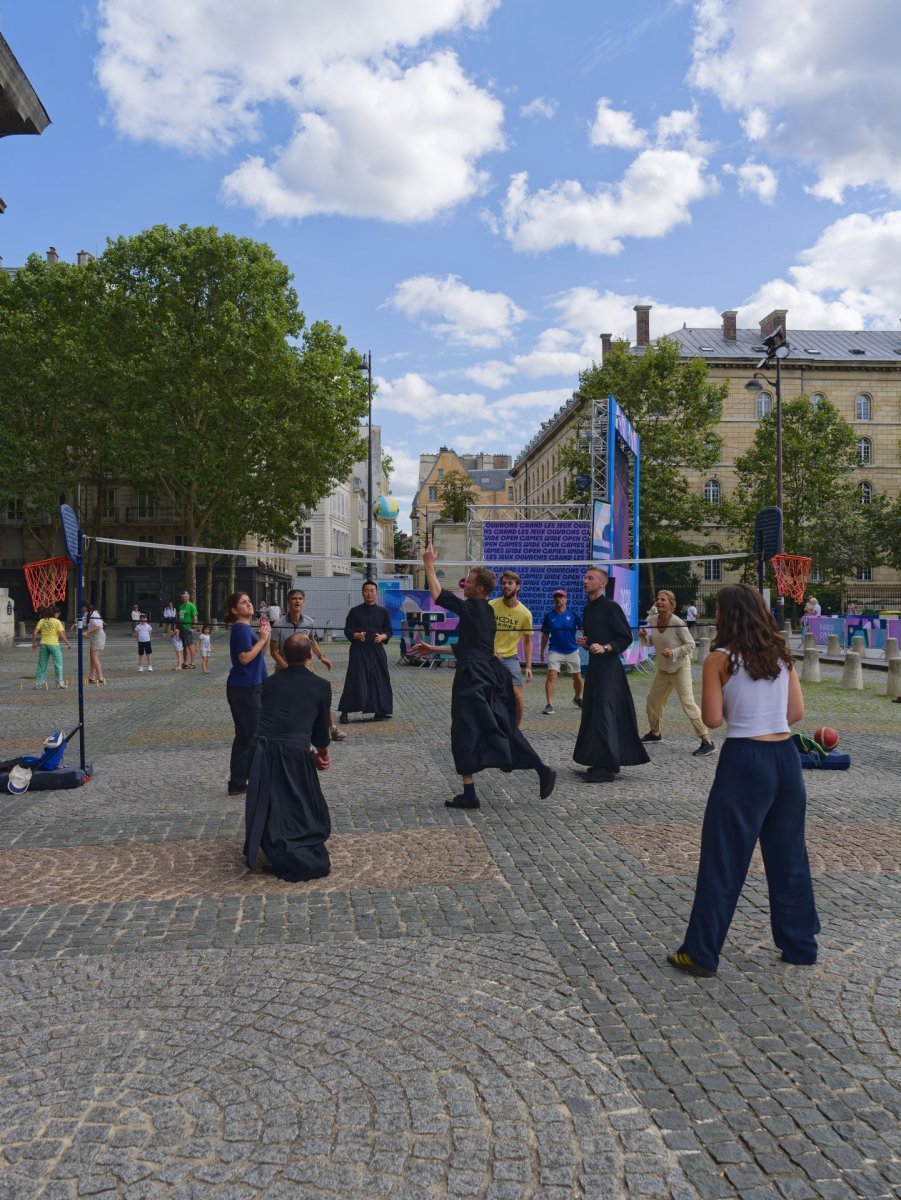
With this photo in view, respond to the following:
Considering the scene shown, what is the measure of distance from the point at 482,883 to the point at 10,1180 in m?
3.25

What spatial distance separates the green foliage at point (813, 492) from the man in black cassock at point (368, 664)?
42.7 meters

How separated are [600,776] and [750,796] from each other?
4.78m

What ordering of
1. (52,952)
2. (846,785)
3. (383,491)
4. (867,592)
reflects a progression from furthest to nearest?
(383,491)
(867,592)
(846,785)
(52,952)

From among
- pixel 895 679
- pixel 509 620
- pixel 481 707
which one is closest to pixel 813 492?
pixel 895 679

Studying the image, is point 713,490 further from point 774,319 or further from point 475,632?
point 475,632

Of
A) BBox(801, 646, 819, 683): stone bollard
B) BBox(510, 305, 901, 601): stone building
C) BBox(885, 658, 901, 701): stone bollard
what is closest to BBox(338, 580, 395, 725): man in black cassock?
BBox(885, 658, 901, 701): stone bollard

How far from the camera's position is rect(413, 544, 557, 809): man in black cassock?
7516 millimetres

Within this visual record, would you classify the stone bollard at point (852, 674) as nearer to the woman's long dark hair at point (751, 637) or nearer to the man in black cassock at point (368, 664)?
the man in black cassock at point (368, 664)

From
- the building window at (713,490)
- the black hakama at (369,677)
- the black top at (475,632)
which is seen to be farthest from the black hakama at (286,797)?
the building window at (713,490)

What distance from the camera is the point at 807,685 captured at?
20.2 metres

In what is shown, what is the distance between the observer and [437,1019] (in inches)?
152

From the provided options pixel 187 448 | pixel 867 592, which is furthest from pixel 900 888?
pixel 867 592

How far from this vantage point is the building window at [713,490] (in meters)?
68.3

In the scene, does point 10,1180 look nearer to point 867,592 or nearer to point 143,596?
point 143,596
